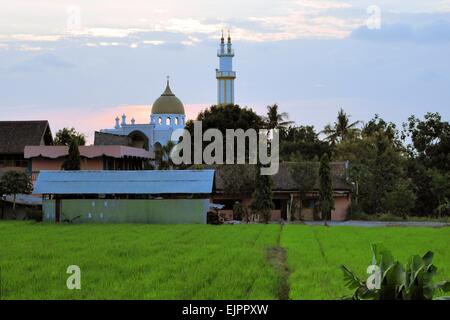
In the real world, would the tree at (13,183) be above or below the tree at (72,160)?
below

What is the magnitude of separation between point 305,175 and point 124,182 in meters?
9.51

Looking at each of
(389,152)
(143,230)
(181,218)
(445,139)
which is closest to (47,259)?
(143,230)

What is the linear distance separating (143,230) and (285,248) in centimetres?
773

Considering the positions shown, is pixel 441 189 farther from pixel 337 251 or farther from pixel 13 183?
pixel 337 251

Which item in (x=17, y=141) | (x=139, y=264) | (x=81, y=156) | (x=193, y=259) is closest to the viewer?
(x=139, y=264)

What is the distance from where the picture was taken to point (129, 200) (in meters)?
34.7

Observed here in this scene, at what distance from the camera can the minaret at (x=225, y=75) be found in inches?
2425

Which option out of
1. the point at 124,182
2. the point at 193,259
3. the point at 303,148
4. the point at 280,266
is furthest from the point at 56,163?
the point at 280,266

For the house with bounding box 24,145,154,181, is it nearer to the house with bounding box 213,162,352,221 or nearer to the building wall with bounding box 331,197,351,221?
the house with bounding box 213,162,352,221

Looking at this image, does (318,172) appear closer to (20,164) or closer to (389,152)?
(389,152)

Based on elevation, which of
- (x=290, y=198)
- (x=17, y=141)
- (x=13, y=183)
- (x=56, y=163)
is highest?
(x=17, y=141)

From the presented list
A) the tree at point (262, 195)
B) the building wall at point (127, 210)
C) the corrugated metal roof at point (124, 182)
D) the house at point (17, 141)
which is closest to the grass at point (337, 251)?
the building wall at point (127, 210)

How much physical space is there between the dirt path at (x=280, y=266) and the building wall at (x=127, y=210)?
10223mm

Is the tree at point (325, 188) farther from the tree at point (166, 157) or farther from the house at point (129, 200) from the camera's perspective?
the tree at point (166, 157)
